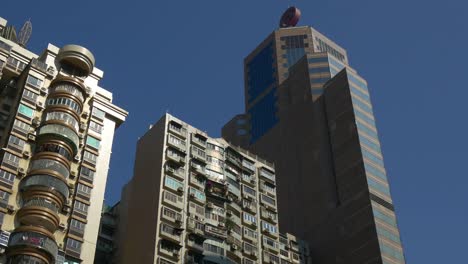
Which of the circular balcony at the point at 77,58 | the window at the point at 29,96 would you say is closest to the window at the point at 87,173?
the window at the point at 29,96

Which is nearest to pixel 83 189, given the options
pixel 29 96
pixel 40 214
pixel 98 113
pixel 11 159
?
pixel 40 214

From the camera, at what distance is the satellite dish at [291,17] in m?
158

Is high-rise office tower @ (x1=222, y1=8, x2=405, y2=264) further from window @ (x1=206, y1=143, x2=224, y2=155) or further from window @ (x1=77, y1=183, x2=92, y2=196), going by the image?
window @ (x1=77, y1=183, x2=92, y2=196)

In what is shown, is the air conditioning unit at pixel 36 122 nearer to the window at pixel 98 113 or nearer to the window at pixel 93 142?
the window at pixel 93 142

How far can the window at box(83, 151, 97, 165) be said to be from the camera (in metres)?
75.6

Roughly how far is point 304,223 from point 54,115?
5072 cm

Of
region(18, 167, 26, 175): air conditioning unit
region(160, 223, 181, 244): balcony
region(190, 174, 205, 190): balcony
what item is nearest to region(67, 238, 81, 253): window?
region(18, 167, 26, 175): air conditioning unit

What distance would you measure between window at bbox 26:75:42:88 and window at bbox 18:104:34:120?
368 centimetres

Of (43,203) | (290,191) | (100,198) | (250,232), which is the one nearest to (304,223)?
(290,191)

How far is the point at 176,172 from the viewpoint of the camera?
8706 cm

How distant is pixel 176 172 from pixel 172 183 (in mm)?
2257

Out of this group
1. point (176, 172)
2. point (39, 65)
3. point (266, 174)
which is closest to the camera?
point (39, 65)

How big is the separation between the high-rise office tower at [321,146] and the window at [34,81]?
49.8m

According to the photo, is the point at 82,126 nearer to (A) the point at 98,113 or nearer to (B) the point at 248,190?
(A) the point at 98,113
